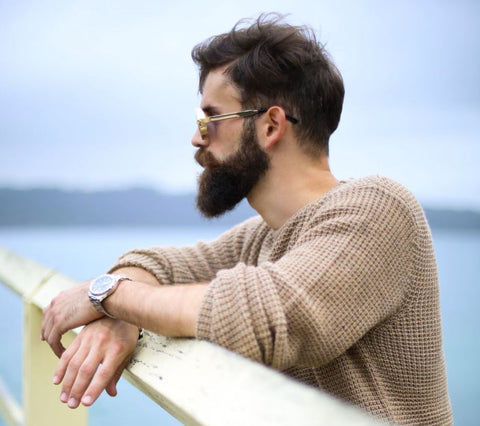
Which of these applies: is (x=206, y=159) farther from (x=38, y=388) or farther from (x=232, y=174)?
(x=38, y=388)

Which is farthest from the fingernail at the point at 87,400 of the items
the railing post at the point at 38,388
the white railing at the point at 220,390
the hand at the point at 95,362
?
the railing post at the point at 38,388

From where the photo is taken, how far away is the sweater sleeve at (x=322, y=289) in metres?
0.86

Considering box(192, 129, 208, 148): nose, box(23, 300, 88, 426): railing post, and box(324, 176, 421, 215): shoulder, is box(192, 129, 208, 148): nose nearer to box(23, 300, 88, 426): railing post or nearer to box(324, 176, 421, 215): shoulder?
box(324, 176, 421, 215): shoulder

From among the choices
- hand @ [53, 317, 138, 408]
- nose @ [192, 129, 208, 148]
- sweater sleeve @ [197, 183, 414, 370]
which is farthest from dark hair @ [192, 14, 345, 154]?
hand @ [53, 317, 138, 408]

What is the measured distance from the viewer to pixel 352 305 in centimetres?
95

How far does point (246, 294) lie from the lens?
878 mm

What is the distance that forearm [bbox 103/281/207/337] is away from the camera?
873 mm

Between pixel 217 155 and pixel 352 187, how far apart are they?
39 cm

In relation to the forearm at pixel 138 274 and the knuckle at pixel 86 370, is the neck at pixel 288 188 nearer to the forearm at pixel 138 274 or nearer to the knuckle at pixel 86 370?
the forearm at pixel 138 274

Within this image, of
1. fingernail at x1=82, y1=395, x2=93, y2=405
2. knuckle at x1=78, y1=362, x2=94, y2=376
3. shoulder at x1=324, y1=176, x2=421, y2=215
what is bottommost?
fingernail at x1=82, y1=395, x2=93, y2=405

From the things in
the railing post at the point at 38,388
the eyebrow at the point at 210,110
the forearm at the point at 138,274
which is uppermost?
the eyebrow at the point at 210,110

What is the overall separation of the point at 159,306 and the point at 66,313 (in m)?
0.24

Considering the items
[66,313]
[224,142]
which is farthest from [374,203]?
[66,313]

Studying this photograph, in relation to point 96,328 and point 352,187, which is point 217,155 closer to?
point 352,187
